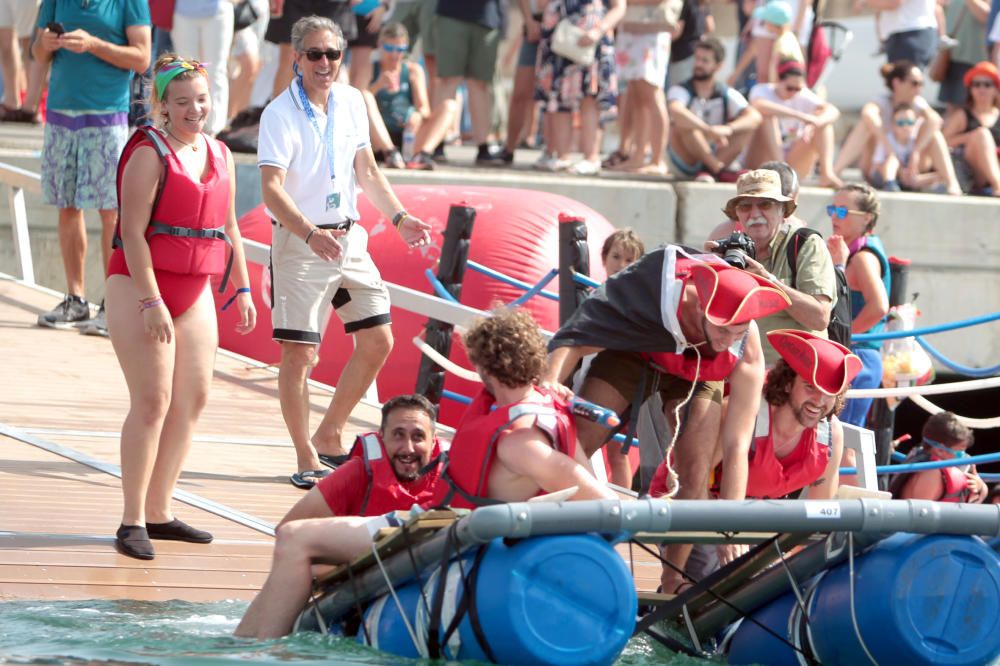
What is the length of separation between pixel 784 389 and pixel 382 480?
1.49 m

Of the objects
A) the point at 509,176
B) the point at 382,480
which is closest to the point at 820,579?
the point at 382,480

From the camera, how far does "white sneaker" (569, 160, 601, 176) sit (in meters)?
11.9

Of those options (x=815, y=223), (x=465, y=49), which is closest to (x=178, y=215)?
(x=465, y=49)

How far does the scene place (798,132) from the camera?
40.1 ft

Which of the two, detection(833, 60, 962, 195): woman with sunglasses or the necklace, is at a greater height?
detection(833, 60, 962, 195): woman with sunglasses

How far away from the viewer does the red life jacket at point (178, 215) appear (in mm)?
5578

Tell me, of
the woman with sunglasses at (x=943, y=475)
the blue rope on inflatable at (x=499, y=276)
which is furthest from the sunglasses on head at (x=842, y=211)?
the blue rope on inflatable at (x=499, y=276)

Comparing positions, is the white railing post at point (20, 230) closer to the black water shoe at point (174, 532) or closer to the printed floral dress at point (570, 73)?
the printed floral dress at point (570, 73)

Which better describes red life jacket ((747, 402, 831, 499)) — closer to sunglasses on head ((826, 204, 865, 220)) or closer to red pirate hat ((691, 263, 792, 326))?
red pirate hat ((691, 263, 792, 326))

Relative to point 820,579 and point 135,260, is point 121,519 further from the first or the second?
point 820,579

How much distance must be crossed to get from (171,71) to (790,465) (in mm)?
2512

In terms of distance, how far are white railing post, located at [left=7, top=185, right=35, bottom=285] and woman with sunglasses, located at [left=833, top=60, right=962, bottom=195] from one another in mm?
5871

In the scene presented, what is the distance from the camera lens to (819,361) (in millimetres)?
5691

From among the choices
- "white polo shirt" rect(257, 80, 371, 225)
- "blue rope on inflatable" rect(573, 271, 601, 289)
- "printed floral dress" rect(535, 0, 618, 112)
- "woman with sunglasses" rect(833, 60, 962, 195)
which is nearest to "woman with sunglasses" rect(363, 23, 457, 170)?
"printed floral dress" rect(535, 0, 618, 112)
